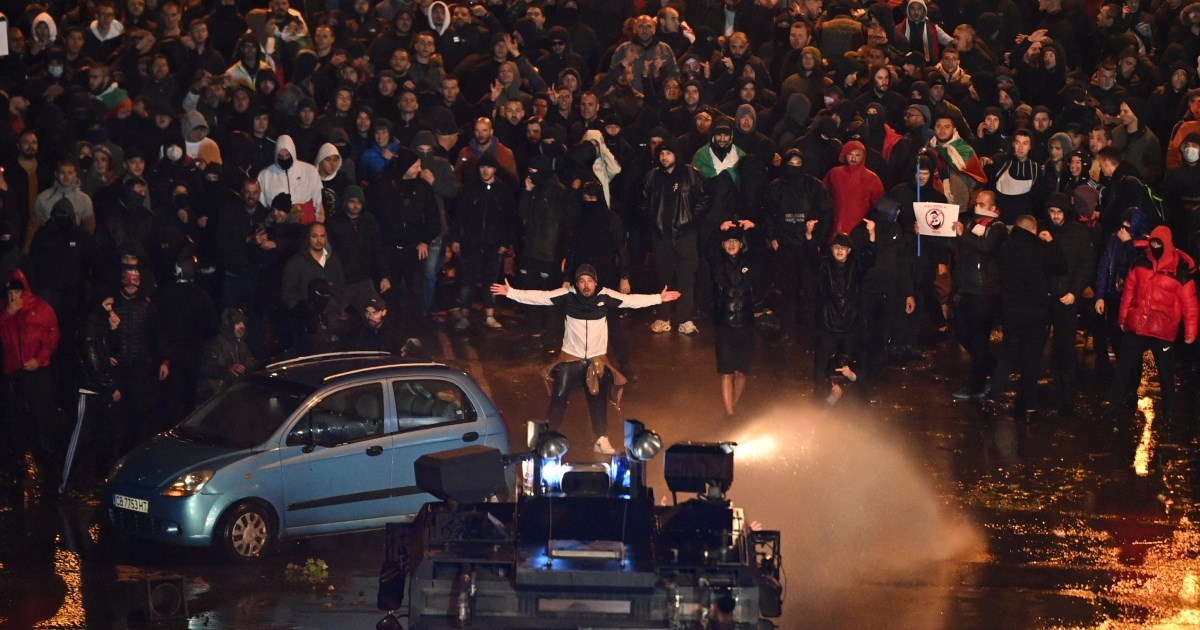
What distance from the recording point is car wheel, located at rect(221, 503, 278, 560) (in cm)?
1400

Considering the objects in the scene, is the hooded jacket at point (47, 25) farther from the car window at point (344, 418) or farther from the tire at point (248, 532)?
the tire at point (248, 532)

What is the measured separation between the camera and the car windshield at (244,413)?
14367mm

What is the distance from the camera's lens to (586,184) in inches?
792

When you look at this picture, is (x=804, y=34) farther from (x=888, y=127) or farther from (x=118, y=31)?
(x=118, y=31)

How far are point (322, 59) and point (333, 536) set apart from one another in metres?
10.8

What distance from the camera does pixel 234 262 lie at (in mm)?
19359

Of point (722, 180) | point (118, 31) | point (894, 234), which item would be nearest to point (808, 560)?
point (894, 234)

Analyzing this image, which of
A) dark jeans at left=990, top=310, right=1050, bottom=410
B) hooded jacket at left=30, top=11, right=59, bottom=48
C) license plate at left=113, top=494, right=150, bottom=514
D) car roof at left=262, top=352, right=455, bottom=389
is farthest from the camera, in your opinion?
hooded jacket at left=30, top=11, right=59, bottom=48

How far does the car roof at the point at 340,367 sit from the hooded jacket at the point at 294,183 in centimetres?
513

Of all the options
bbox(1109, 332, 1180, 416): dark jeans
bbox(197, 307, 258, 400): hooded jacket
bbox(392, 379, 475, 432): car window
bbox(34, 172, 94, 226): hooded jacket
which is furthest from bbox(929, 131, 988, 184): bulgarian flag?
bbox(34, 172, 94, 226): hooded jacket

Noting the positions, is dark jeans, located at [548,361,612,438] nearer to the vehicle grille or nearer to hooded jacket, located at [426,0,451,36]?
the vehicle grille

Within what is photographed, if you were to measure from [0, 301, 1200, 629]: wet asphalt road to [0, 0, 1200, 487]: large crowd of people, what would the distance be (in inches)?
23.5

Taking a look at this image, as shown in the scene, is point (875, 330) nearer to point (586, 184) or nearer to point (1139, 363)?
point (1139, 363)

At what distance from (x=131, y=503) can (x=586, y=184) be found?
758 centimetres
